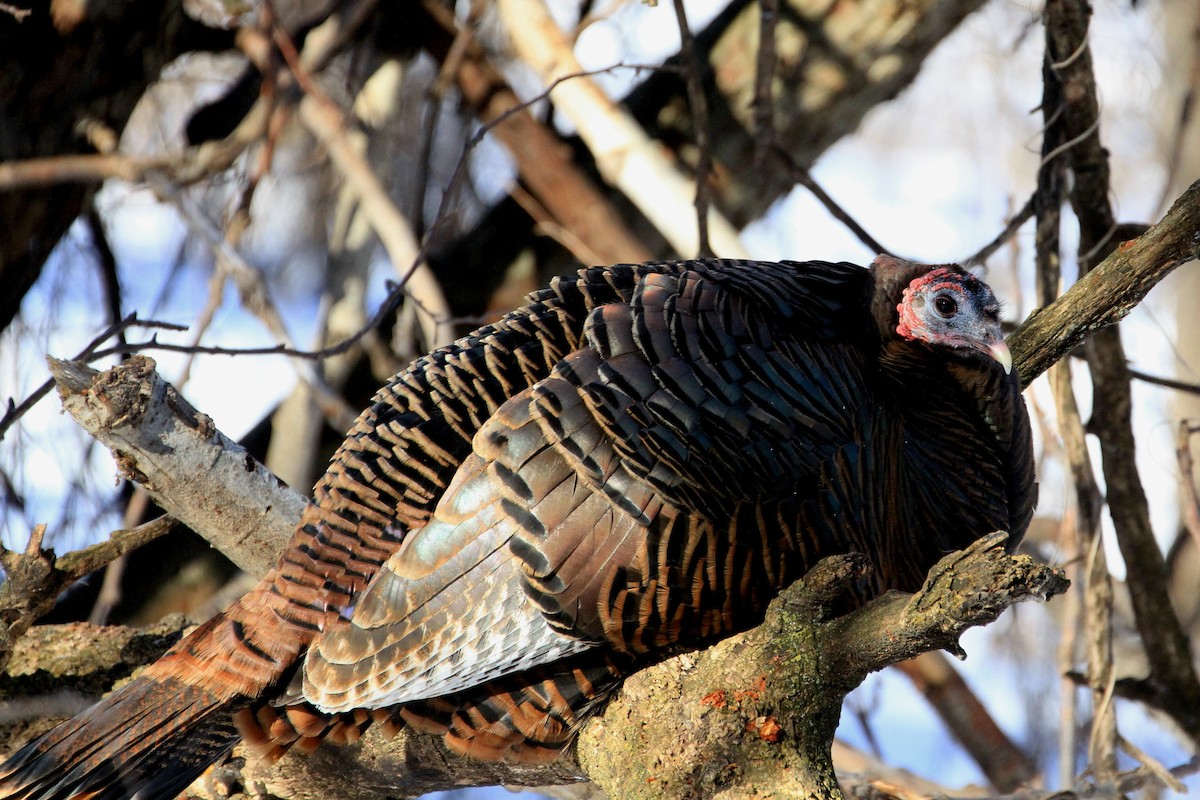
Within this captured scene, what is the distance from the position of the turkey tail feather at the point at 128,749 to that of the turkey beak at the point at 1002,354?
6.01 feet

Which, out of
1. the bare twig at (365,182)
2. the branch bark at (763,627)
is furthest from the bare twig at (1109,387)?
the bare twig at (365,182)

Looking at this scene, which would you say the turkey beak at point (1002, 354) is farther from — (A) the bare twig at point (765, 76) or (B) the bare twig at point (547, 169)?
(B) the bare twig at point (547, 169)

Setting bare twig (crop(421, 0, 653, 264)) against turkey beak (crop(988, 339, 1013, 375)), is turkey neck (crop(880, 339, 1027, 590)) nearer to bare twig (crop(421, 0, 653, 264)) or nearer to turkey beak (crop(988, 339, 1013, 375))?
turkey beak (crop(988, 339, 1013, 375))

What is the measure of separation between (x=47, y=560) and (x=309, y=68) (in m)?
2.86

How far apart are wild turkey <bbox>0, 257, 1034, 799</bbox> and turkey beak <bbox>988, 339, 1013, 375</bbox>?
1 cm

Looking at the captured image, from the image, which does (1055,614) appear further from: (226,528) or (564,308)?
(226,528)

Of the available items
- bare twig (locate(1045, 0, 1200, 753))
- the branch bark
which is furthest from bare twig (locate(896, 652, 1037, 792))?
the branch bark

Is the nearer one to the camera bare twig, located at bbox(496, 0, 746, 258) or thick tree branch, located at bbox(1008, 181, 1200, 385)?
thick tree branch, located at bbox(1008, 181, 1200, 385)

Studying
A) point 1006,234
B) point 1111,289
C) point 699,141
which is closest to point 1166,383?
point 1006,234

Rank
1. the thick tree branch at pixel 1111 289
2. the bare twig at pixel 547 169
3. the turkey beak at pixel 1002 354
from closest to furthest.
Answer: the thick tree branch at pixel 1111 289 → the turkey beak at pixel 1002 354 → the bare twig at pixel 547 169

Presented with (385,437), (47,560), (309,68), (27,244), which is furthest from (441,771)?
(309,68)

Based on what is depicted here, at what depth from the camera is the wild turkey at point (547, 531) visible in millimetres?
2225

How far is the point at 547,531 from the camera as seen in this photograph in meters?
2.23

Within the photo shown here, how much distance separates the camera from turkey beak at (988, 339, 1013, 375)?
2.50m
